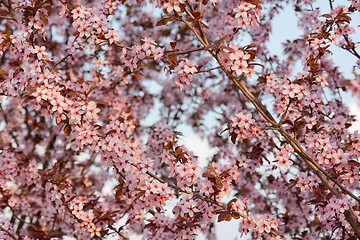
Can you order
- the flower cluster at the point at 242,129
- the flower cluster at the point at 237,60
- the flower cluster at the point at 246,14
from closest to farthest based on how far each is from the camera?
the flower cluster at the point at 237,60, the flower cluster at the point at 246,14, the flower cluster at the point at 242,129

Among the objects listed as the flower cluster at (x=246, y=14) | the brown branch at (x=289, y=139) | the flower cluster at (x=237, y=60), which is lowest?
the brown branch at (x=289, y=139)

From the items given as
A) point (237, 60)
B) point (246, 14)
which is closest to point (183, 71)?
point (237, 60)

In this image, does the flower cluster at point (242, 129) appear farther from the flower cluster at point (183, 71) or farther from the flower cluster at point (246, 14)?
the flower cluster at point (246, 14)

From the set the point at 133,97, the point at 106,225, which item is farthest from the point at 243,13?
the point at 133,97

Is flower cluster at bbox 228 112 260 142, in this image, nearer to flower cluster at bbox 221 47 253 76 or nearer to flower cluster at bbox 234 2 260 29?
flower cluster at bbox 221 47 253 76

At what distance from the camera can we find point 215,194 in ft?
15.8

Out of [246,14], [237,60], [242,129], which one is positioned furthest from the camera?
[242,129]

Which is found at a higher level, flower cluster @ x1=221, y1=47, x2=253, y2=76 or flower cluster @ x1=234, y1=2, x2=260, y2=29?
flower cluster @ x1=234, y1=2, x2=260, y2=29

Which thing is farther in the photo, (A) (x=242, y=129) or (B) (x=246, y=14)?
(A) (x=242, y=129)

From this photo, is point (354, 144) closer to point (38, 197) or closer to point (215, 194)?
point (215, 194)

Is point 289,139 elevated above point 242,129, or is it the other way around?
point 242,129

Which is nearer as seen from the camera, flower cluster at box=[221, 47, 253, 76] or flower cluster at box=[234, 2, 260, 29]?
flower cluster at box=[221, 47, 253, 76]

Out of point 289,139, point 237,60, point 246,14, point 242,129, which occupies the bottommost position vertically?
point 289,139

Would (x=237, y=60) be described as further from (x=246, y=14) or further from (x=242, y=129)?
(x=242, y=129)
